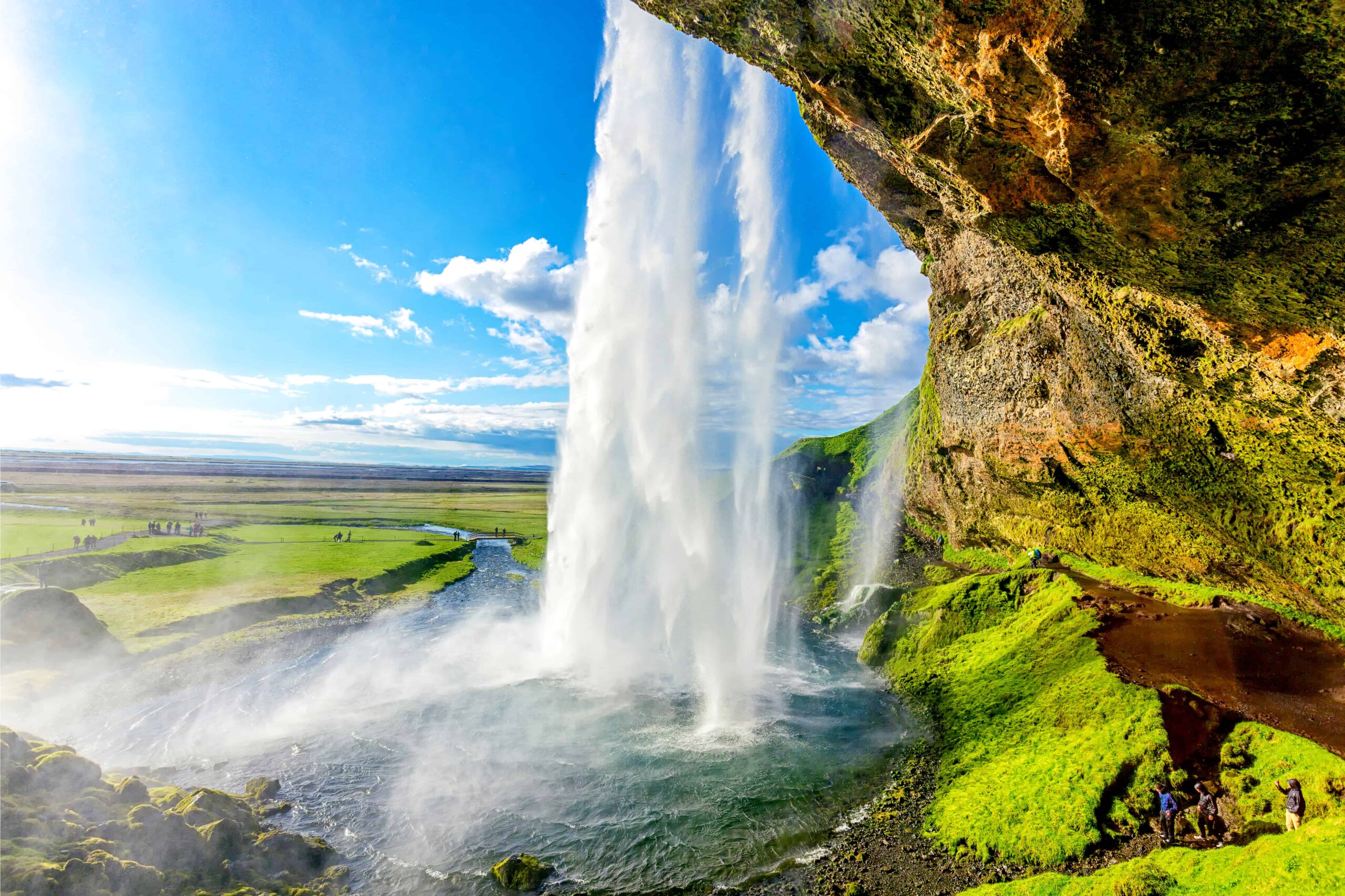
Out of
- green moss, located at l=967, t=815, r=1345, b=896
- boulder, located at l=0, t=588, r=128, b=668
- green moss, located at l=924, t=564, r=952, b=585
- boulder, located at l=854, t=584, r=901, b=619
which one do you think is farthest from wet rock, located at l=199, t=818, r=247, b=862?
green moss, located at l=924, t=564, r=952, b=585

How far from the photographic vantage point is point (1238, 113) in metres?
7.53

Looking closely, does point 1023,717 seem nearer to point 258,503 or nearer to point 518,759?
point 518,759

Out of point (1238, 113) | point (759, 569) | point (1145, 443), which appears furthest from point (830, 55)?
point (759, 569)

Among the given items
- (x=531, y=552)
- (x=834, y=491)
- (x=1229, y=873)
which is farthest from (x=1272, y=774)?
(x=531, y=552)

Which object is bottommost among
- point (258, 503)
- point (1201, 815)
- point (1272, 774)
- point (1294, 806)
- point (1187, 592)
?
point (258, 503)

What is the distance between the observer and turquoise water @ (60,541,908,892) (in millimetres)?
13609

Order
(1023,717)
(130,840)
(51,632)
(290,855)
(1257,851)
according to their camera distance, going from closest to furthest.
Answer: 1. (1257,851)
2. (130,840)
3. (290,855)
4. (1023,717)
5. (51,632)

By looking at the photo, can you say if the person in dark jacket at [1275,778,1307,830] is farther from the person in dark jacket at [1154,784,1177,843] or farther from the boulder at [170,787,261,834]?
the boulder at [170,787,261,834]

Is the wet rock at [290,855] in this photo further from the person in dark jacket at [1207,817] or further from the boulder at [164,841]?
the person in dark jacket at [1207,817]

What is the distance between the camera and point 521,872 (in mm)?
12555

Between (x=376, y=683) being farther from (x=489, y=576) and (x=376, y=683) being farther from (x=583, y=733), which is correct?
(x=489, y=576)

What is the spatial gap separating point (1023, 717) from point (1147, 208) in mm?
16252

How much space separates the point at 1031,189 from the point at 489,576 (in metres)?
49.4

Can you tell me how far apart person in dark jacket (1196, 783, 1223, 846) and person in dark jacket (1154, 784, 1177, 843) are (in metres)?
0.39
